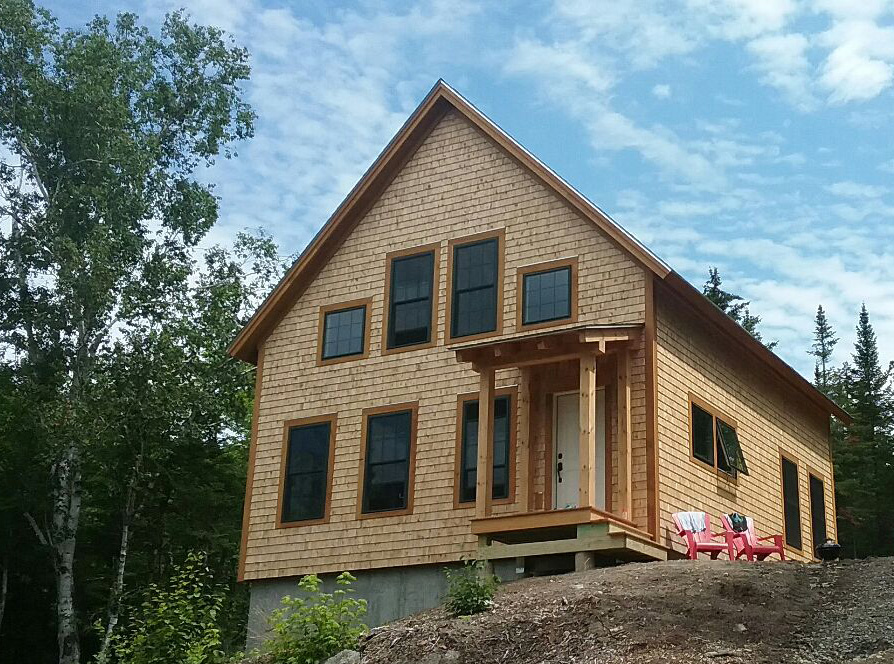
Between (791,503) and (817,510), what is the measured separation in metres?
1.86

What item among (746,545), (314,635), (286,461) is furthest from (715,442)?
(314,635)

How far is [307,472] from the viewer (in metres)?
20.9

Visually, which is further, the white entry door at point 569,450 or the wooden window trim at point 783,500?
the wooden window trim at point 783,500

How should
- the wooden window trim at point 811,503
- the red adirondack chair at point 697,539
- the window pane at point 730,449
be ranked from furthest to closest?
the wooden window trim at point 811,503
the window pane at point 730,449
the red adirondack chair at point 697,539

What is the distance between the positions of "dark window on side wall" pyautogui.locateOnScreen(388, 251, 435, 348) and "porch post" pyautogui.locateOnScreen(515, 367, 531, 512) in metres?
2.59

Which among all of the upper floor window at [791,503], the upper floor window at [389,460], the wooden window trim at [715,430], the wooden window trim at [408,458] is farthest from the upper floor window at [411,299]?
the upper floor window at [791,503]

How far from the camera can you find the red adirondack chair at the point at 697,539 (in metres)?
A: 17.2

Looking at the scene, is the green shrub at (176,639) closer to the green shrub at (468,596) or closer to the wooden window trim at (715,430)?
the green shrub at (468,596)

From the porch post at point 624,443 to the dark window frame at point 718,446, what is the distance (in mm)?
1751

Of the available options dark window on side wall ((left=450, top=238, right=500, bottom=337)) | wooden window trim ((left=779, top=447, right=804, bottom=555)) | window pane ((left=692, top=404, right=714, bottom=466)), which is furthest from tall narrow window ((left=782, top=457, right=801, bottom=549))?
dark window on side wall ((left=450, top=238, right=500, bottom=337))

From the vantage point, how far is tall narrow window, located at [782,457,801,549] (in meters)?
22.3

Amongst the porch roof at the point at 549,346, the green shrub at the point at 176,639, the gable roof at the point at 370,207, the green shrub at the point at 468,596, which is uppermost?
the gable roof at the point at 370,207

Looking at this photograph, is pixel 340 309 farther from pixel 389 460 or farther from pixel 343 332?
pixel 389 460

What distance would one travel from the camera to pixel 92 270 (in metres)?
28.7
